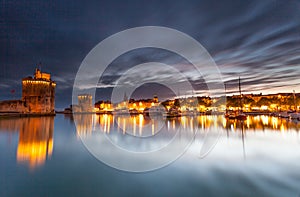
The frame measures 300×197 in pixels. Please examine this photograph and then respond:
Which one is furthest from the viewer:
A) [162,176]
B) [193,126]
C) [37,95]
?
[37,95]

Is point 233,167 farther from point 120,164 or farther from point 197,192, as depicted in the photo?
point 120,164

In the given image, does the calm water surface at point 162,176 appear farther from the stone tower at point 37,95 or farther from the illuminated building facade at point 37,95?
the stone tower at point 37,95

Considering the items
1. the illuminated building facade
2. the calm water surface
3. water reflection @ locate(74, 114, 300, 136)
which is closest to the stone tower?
the illuminated building facade

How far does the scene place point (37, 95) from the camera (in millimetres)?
50750

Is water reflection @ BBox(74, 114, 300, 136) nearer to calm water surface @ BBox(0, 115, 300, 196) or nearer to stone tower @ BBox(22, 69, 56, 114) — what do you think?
calm water surface @ BBox(0, 115, 300, 196)

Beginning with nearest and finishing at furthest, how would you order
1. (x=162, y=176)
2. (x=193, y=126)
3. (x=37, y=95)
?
(x=162, y=176) < (x=193, y=126) < (x=37, y=95)

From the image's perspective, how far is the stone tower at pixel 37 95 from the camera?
50.2 meters

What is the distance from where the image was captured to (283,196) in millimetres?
4164

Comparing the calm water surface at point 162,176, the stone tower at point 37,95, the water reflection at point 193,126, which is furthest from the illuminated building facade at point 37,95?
the calm water surface at point 162,176

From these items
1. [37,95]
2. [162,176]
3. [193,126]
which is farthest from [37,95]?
[162,176]

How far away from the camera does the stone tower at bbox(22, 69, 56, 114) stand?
50188 mm

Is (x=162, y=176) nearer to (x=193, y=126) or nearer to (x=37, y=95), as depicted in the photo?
(x=193, y=126)

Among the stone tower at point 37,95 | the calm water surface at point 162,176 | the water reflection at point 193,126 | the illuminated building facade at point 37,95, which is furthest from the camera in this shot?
the stone tower at point 37,95

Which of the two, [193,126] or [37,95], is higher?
[37,95]
